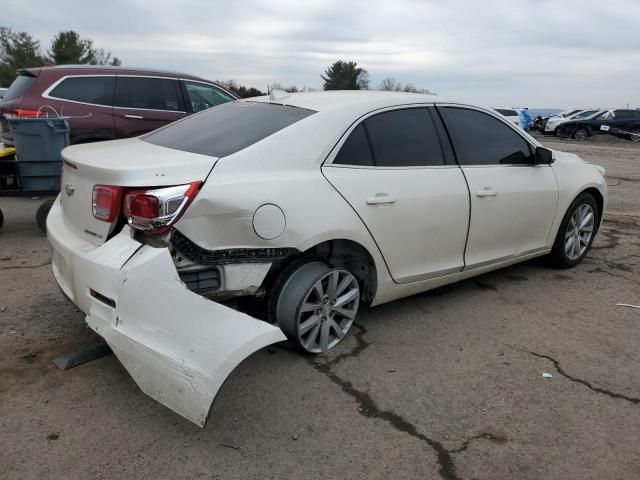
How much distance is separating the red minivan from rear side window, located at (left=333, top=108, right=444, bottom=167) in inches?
192

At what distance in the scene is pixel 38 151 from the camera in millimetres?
5793

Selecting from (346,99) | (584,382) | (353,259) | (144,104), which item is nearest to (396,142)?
(346,99)

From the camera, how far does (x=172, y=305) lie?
2613 millimetres

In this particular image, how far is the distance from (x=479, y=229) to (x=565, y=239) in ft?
4.63

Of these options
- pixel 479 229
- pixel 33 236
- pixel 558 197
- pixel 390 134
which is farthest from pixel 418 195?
pixel 33 236

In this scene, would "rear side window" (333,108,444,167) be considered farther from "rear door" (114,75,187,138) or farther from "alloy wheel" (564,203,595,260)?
"rear door" (114,75,187,138)

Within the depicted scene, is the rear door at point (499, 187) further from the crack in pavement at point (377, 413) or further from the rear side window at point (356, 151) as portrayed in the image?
the crack in pavement at point (377, 413)

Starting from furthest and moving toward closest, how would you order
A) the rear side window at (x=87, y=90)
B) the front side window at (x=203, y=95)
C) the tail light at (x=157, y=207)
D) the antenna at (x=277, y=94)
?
1. the front side window at (x=203, y=95)
2. the rear side window at (x=87, y=90)
3. the antenna at (x=277, y=94)
4. the tail light at (x=157, y=207)

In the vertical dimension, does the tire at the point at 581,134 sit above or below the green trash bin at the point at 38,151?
below

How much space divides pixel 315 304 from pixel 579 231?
3.12m

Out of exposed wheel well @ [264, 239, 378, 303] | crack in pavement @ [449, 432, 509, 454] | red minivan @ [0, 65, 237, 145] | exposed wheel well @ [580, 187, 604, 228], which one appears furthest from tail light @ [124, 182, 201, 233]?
red minivan @ [0, 65, 237, 145]

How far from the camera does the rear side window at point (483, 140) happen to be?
161 inches

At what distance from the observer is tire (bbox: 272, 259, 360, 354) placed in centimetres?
322

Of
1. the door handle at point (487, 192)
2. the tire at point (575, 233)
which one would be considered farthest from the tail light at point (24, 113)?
the tire at point (575, 233)
